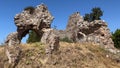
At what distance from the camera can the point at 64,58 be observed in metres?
22.5

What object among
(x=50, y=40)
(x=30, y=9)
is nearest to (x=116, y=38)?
(x=30, y=9)

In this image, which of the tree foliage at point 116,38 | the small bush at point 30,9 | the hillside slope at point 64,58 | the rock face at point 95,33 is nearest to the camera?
the hillside slope at point 64,58

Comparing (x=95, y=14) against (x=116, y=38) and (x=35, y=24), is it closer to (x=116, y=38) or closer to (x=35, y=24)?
(x=116, y=38)

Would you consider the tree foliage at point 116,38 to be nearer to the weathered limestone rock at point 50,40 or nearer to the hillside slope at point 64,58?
the hillside slope at point 64,58

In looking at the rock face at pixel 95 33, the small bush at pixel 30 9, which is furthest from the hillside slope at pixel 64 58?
the small bush at pixel 30 9

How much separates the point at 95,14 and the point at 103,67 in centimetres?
1564

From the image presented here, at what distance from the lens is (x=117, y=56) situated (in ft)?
85.3

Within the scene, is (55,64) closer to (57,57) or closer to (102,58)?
(57,57)

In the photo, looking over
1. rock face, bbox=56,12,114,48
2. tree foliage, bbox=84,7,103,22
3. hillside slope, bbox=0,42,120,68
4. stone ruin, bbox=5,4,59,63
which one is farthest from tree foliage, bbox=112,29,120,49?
stone ruin, bbox=5,4,59,63

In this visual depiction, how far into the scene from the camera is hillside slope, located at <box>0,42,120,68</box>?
21.5 metres

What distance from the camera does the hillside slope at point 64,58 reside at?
2150 cm

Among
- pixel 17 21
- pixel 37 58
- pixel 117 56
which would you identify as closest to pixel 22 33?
pixel 17 21

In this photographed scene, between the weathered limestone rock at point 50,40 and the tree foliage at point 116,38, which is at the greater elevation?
the tree foliage at point 116,38

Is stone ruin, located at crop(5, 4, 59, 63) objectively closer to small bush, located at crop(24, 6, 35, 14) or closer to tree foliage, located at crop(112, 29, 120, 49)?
small bush, located at crop(24, 6, 35, 14)
